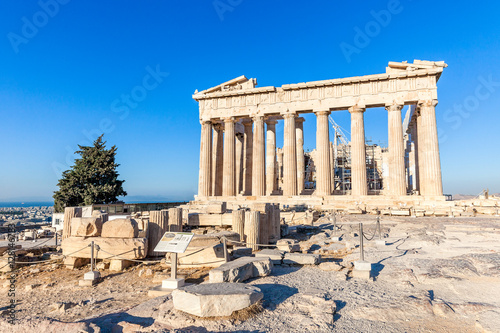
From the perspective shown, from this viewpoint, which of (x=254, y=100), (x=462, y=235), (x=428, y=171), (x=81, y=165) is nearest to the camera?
(x=462, y=235)

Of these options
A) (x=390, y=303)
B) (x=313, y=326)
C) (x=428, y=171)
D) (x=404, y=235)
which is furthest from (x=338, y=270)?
(x=428, y=171)

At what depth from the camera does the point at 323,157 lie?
26.8 meters

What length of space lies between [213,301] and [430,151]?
24525mm

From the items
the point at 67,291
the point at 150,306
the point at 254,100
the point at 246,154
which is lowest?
the point at 67,291

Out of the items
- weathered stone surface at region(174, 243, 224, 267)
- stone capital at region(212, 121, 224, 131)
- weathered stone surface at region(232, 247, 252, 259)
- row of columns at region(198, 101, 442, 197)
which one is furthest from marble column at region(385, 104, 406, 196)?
weathered stone surface at region(174, 243, 224, 267)

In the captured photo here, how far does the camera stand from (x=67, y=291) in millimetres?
8359

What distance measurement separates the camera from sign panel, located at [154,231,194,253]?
6.61 m

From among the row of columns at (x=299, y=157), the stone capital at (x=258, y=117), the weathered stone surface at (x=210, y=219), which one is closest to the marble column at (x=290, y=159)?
the row of columns at (x=299, y=157)

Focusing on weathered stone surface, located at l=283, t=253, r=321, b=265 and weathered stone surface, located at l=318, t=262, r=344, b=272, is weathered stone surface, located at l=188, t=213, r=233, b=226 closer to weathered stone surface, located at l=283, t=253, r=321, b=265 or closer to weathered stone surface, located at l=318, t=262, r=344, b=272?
weathered stone surface, located at l=283, t=253, r=321, b=265

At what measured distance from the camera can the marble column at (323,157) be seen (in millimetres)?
26578

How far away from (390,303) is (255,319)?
92.5 inches

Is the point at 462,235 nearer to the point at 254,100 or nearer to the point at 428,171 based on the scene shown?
the point at 428,171

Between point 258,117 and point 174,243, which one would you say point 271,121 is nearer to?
point 258,117

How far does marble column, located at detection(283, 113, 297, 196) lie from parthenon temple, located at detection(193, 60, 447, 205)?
3.4 inches
